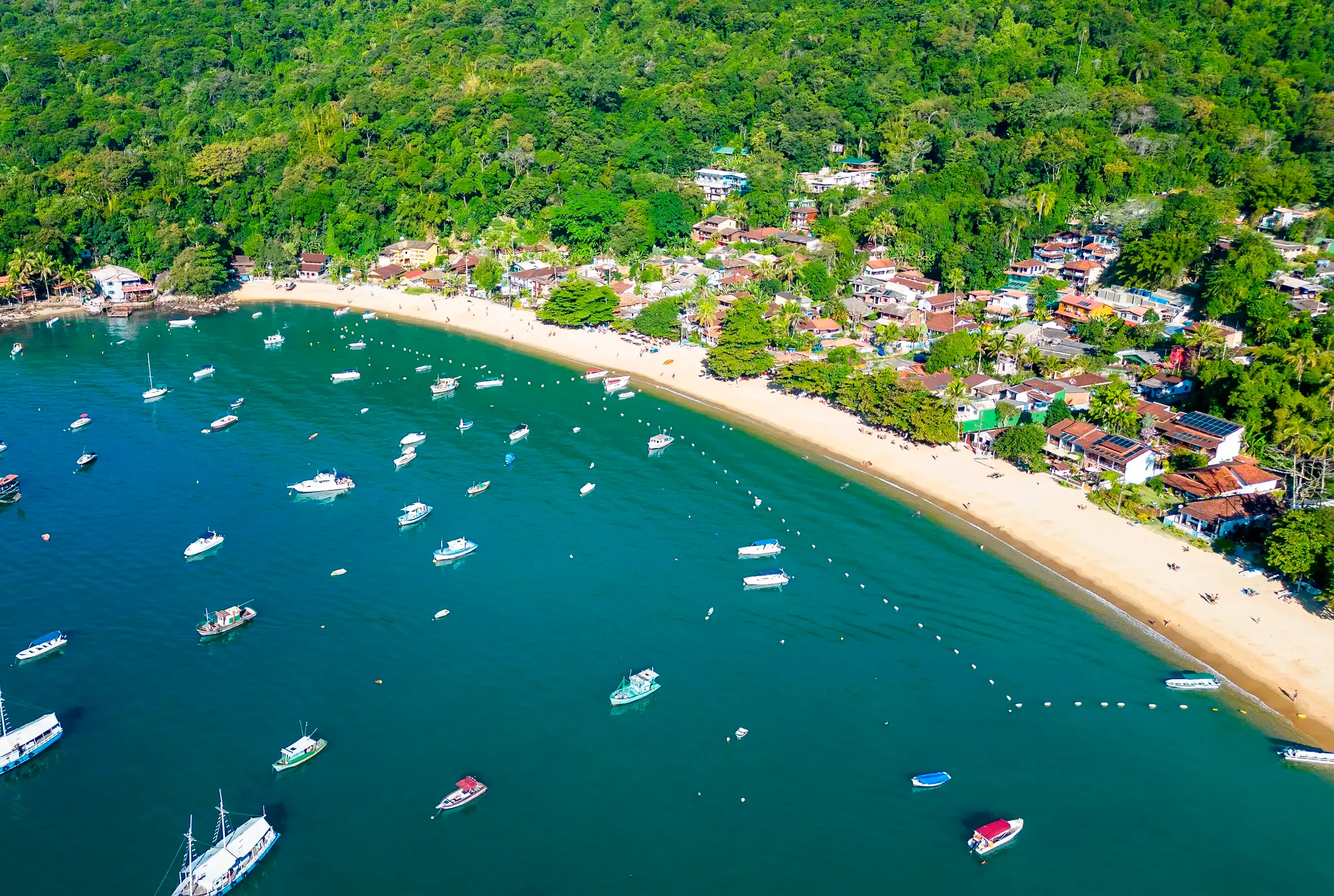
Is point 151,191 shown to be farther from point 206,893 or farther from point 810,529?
point 206,893

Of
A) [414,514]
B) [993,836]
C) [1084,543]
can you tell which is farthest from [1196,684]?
[414,514]

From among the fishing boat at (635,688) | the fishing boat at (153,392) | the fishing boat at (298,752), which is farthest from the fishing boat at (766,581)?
the fishing boat at (153,392)

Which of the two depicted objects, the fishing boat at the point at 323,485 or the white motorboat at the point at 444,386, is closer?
the fishing boat at the point at 323,485

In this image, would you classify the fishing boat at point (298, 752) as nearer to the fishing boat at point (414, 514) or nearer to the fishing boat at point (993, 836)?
the fishing boat at point (414, 514)

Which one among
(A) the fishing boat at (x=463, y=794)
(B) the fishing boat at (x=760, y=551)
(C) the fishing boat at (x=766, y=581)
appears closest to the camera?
(A) the fishing boat at (x=463, y=794)

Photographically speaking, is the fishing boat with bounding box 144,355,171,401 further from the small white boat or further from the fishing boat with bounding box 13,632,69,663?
the small white boat
